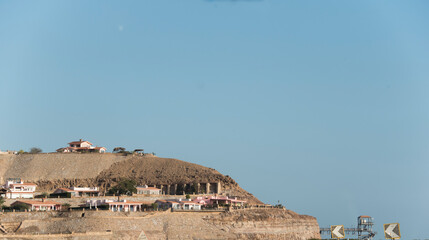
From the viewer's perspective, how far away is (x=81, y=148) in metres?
132

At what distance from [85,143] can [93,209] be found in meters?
52.3

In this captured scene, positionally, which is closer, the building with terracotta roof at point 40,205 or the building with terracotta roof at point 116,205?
the building with terracotta roof at point 40,205

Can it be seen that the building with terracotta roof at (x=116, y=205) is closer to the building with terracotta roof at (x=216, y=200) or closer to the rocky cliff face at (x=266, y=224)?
the building with terracotta roof at (x=216, y=200)

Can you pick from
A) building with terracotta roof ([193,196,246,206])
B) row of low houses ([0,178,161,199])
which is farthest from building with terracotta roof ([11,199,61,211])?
building with terracotta roof ([193,196,246,206])

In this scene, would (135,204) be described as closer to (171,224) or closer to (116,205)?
(116,205)

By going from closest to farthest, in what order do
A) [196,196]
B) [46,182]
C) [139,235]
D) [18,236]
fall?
[18,236] < [139,235] < [196,196] < [46,182]

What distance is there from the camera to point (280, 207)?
106 m

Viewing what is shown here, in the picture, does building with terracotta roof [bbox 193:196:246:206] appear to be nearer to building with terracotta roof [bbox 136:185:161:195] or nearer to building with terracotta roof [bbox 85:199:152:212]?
building with terracotta roof [bbox 136:185:161:195]

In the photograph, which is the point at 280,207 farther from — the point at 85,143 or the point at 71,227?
the point at 85,143

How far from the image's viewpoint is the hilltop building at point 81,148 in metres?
132

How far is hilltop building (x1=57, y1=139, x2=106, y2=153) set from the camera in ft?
432

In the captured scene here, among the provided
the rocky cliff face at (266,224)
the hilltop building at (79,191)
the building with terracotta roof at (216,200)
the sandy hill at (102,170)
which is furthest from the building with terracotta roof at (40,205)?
the sandy hill at (102,170)

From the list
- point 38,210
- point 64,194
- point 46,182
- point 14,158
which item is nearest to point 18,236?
point 38,210

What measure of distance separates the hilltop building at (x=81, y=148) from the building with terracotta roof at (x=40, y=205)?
43741 millimetres
